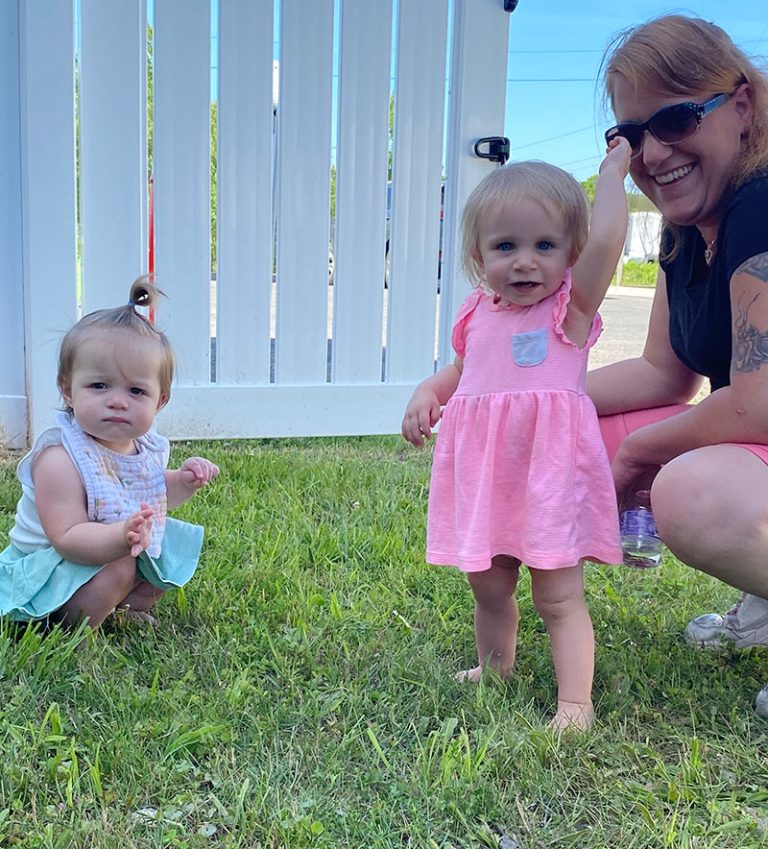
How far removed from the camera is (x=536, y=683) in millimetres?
1776

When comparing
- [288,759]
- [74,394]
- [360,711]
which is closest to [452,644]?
[360,711]

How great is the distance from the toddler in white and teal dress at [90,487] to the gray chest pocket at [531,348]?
795 millimetres

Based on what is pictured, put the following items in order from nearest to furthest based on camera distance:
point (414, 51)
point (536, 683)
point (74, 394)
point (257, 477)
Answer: point (536, 683), point (74, 394), point (257, 477), point (414, 51)

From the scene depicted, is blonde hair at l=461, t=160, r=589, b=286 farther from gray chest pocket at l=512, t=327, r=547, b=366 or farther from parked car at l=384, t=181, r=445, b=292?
parked car at l=384, t=181, r=445, b=292

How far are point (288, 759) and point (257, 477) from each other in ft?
5.74

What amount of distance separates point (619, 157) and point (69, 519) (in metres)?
1.32

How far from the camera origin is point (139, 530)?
1.72 meters

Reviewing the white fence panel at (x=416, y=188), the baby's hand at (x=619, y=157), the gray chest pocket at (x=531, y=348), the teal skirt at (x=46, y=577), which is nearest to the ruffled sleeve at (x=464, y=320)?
the gray chest pocket at (x=531, y=348)

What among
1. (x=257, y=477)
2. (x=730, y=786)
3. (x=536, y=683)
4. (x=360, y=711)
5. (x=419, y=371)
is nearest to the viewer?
(x=730, y=786)

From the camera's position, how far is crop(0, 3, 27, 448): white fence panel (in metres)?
3.35

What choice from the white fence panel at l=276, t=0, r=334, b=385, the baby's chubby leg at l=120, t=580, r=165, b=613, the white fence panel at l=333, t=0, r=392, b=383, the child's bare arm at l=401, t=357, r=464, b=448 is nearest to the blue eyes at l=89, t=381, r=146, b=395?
the baby's chubby leg at l=120, t=580, r=165, b=613

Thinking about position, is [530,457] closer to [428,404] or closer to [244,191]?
[428,404]

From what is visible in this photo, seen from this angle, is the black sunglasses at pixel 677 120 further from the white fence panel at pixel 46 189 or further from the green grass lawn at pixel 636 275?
the green grass lawn at pixel 636 275

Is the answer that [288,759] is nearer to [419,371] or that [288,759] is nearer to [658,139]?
[658,139]
